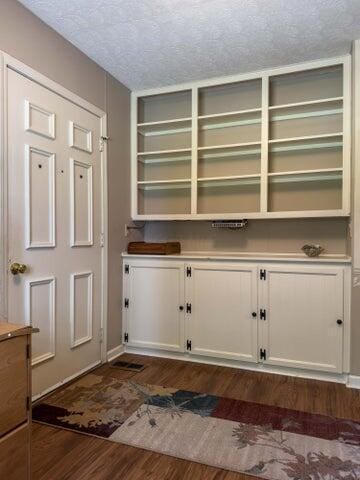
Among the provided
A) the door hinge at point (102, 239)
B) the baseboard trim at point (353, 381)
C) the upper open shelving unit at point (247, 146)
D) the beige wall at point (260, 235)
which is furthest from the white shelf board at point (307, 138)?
the baseboard trim at point (353, 381)

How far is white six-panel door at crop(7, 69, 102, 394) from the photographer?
216 centimetres

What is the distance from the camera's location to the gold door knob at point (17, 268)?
6.93ft

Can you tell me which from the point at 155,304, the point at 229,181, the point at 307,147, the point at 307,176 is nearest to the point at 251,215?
the point at 229,181

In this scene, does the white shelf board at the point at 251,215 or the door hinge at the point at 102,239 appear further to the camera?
the door hinge at the point at 102,239

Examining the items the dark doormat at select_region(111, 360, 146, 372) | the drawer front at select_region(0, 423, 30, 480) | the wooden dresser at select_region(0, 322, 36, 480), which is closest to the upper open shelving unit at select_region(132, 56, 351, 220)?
the dark doormat at select_region(111, 360, 146, 372)

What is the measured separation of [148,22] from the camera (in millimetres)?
2334

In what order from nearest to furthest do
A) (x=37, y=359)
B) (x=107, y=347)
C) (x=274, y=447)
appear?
(x=274, y=447), (x=37, y=359), (x=107, y=347)

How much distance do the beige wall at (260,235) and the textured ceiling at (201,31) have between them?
1.37 metres

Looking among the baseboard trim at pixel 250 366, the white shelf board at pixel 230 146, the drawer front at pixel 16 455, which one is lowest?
the baseboard trim at pixel 250 366

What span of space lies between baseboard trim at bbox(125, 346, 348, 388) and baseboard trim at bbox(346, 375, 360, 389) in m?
0.04

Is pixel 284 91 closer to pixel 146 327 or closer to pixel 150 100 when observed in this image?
pixel 150 100

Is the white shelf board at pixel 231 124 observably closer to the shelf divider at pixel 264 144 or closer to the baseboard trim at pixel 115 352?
the shelf divider at pixel 264 144

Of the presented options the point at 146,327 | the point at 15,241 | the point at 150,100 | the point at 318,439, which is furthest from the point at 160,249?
the point at 318,439

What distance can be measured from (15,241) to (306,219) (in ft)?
7.81
